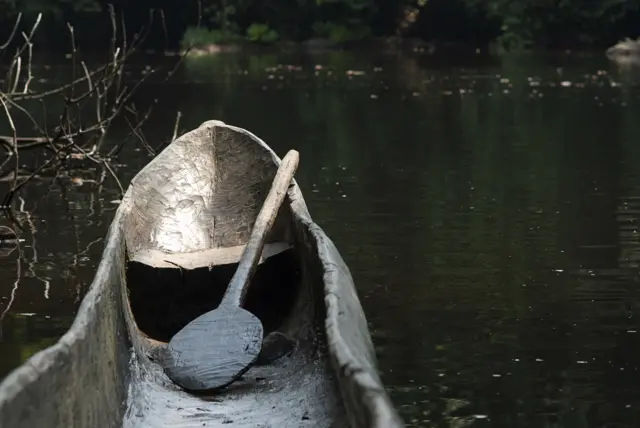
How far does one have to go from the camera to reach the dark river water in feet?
19.0

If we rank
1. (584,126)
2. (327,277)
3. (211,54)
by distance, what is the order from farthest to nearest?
(211,54) → (584,126) → (327,277)

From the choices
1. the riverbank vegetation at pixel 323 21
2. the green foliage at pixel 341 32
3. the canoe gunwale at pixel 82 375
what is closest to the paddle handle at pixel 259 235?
the canoe gunwale at pixel 82 375

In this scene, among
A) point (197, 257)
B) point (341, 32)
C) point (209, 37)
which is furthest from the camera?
point (341, 32)

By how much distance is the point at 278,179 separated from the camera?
21.7 ft

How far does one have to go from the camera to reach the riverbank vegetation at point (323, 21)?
3731 centimetres

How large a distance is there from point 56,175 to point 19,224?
834mm

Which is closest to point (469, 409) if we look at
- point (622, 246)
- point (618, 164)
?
point (622, 246)

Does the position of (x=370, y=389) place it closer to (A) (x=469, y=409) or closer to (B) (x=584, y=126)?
(A) (x=469, y=409)

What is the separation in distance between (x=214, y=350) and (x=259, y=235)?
41.7 inches

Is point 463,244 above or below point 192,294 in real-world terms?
A: below

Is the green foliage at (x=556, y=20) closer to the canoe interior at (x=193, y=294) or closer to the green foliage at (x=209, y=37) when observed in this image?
the green foliage at (x=209, y=37)

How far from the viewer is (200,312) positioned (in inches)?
237

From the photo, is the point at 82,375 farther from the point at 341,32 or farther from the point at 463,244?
the point at 341,32

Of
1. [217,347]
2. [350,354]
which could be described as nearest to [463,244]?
[217,347]
